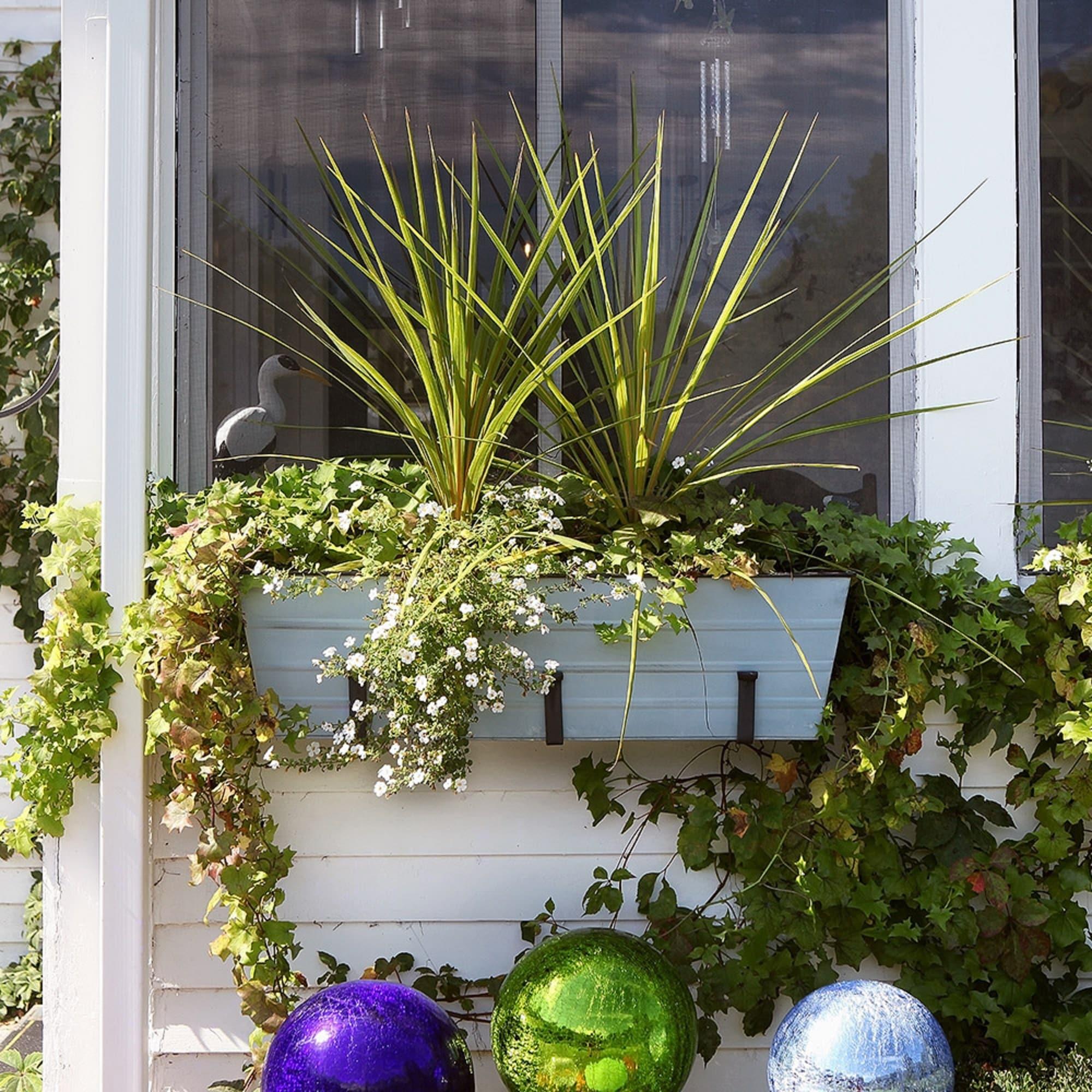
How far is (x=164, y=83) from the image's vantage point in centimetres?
229

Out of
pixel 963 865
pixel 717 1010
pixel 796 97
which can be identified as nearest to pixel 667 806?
pixel 717 1010

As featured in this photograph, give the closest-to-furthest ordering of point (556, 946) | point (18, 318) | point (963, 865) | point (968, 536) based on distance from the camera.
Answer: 1. point (556, 946)
2. point (963, 865)
3. point (968, 536)
4. point (18, 318)

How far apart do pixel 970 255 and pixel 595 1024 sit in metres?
1.58

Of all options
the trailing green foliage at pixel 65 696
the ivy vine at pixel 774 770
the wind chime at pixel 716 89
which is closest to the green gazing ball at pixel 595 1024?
the ivy vine at pixel 774 770

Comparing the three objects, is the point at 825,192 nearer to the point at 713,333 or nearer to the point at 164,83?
the point at 713,333

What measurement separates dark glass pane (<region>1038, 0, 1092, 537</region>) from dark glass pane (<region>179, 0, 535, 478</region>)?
3.47 ft

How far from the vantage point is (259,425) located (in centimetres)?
227

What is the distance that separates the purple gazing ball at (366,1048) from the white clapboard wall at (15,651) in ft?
4.99

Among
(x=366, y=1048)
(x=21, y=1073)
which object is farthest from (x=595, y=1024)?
(x=21, y=1073)

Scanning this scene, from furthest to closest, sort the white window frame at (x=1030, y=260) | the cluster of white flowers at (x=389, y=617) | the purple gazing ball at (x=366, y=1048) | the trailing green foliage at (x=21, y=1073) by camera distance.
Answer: the trailing green foliage at (x=21, y=1073), the white window frame at (x=1030, y=260), the cluster of white flowers at (x=389, y=617), the purple gazing ball at (x=366, y=1048)

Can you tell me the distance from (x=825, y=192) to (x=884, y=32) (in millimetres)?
340

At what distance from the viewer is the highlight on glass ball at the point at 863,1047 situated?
1688 millimetres

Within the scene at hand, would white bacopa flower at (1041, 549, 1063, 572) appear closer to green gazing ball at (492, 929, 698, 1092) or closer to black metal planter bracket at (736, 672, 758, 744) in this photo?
black metal planter bracket at (736, 672, 758, 744)

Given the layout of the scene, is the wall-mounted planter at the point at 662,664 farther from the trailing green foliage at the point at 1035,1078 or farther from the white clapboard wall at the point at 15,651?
→ the white clapboard wall at the point at 15,651
